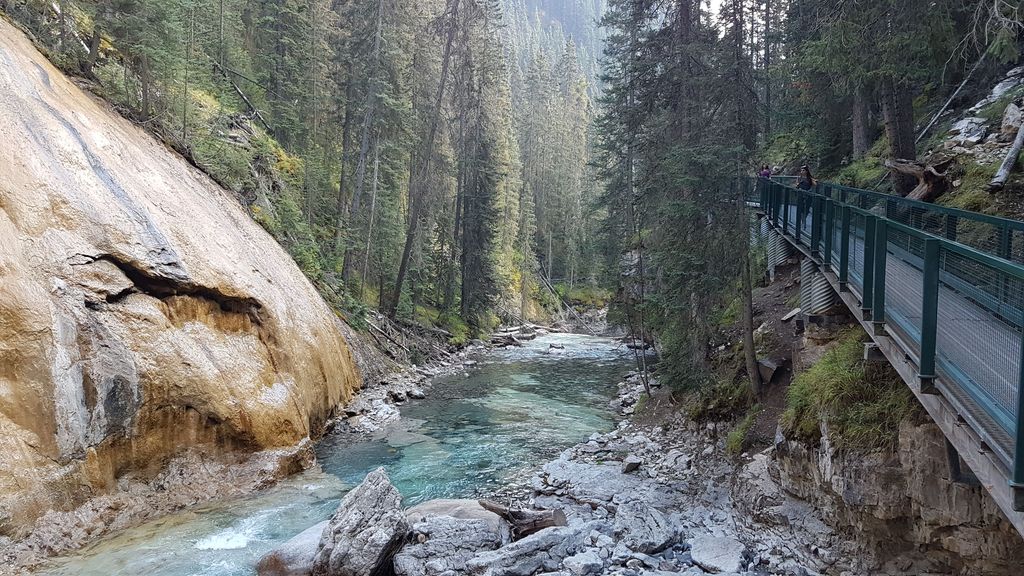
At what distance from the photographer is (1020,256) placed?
665 cm

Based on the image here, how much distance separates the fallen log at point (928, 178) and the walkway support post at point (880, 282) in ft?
14.7

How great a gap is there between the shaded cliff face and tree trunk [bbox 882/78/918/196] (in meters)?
12.2

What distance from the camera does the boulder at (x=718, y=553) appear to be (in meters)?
7.34

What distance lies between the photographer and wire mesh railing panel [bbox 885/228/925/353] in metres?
5.65

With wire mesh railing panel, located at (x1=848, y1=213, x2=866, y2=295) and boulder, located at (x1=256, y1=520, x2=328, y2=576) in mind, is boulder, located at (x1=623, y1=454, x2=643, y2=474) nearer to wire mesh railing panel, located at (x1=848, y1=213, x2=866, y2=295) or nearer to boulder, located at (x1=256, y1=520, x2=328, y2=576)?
wire mesh railing panel, located at (x1=848, y1=213, x2=866, y2=295)

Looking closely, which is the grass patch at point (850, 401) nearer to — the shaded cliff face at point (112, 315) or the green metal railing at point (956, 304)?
the green metal railing at point (956, 304)

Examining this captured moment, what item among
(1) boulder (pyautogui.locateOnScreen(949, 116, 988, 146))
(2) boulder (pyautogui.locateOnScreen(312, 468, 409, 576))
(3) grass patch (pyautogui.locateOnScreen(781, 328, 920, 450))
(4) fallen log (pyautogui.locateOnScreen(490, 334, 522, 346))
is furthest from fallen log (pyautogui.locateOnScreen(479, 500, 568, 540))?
(4) fallen log (pyautogui.locateOnScreen(490, 334, 522, 346))

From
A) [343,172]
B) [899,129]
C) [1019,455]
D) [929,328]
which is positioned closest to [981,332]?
[929,328]

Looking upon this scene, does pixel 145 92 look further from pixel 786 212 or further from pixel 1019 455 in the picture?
pixel 1019 455

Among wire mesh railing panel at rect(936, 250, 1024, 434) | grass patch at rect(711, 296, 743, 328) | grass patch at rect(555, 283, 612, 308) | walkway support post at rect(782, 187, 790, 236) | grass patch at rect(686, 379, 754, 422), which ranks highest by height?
walkway support post at rect(782, 187, 790, 236)

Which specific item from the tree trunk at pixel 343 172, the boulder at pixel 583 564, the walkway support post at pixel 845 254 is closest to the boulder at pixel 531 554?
the boulder at pixel 583 564

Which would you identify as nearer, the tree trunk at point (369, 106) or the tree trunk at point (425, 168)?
the tree trunk at point (369, 106)

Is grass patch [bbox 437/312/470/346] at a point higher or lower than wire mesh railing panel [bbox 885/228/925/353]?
lower

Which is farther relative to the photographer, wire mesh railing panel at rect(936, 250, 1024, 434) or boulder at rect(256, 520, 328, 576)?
boulder at rect(256, 520, 328, 576)
